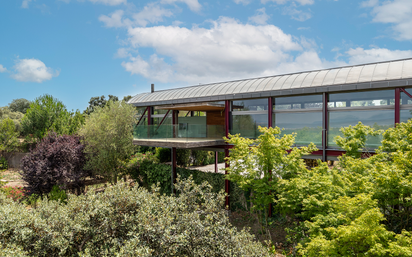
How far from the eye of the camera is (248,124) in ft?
50.9

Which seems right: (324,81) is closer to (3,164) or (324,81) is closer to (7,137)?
(7,137)

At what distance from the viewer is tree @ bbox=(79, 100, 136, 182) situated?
17891mm

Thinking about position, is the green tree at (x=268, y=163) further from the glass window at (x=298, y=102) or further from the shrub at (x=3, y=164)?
the shrub at (x=3, y=164)

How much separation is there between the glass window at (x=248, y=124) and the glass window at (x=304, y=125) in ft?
3.72

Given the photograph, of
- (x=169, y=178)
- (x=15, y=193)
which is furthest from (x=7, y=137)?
(x=169, y=178)

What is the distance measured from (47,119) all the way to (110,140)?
50.1 ft

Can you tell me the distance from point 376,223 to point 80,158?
18.5 metres

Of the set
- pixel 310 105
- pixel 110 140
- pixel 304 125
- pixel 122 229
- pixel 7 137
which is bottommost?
pixel 122 229

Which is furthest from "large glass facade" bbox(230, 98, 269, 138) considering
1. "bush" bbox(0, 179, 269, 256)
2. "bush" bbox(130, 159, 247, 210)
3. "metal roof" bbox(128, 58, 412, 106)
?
"bush" bbox(0, 179, 269, 256)

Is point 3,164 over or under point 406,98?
under

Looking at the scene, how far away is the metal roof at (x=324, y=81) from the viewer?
11516mm

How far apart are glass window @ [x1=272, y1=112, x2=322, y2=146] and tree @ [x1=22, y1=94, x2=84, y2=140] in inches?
901

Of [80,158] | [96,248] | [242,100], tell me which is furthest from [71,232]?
[80,158]

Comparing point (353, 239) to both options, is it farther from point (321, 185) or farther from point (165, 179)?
point (165, 179)
